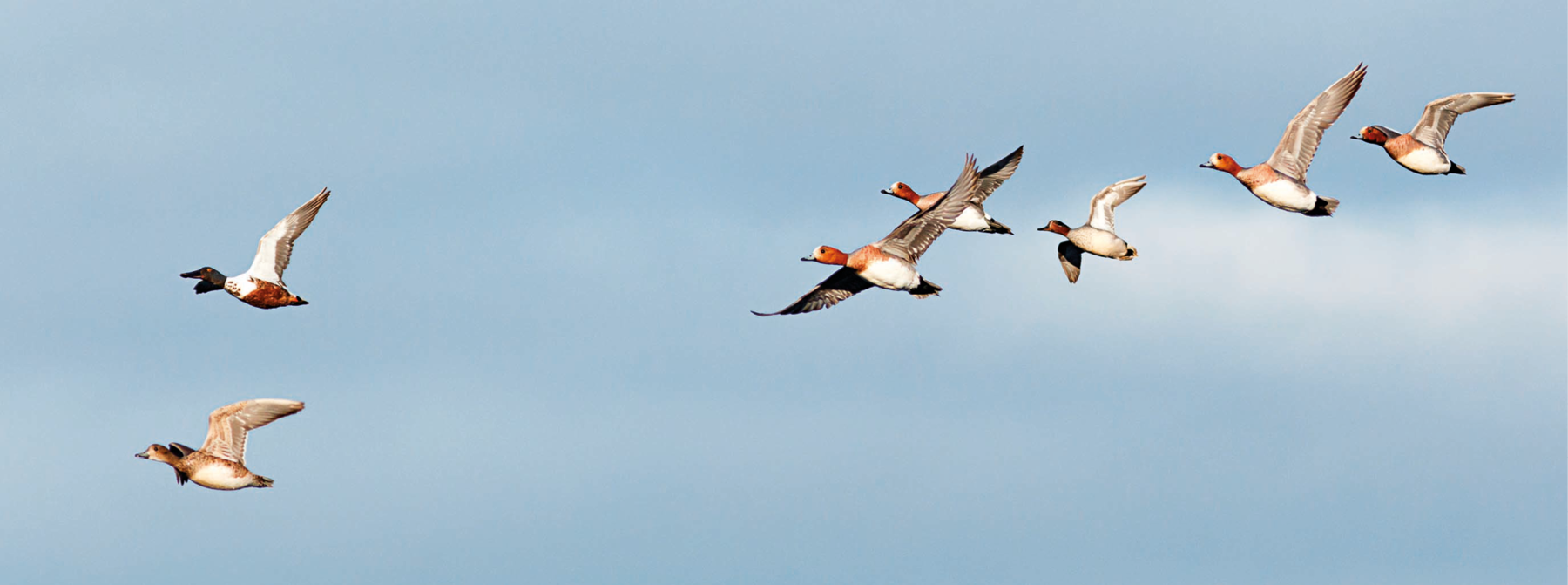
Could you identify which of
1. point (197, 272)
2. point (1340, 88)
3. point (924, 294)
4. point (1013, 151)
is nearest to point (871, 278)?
point (924, 294)

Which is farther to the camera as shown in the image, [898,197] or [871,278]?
[898,197]

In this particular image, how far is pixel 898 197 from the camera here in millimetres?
62688

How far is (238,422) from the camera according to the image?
157 ft

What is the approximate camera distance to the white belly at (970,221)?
2071 inches

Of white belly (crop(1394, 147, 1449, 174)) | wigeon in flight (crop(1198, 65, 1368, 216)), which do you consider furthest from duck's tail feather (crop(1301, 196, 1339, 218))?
white belly (crop(1394, 147, 1449, 174))

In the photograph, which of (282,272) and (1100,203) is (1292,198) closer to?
(1100,203)

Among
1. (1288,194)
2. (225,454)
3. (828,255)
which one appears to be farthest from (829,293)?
(225,454)

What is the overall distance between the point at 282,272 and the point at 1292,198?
24.9m

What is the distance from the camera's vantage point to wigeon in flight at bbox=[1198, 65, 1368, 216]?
50.7 metres

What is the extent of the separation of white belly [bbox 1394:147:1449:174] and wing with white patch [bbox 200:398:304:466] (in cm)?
2848

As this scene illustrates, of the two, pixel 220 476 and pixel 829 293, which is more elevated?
pixel 829 293

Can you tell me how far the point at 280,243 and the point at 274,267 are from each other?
593 mm

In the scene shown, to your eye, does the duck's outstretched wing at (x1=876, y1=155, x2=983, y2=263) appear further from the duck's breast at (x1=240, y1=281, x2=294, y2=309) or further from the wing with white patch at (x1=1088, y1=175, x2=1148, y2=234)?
the duck's breast at (x1=240, y1=281, x2=294, y2=309)

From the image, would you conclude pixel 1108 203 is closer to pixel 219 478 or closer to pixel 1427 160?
pixel 1427 160
